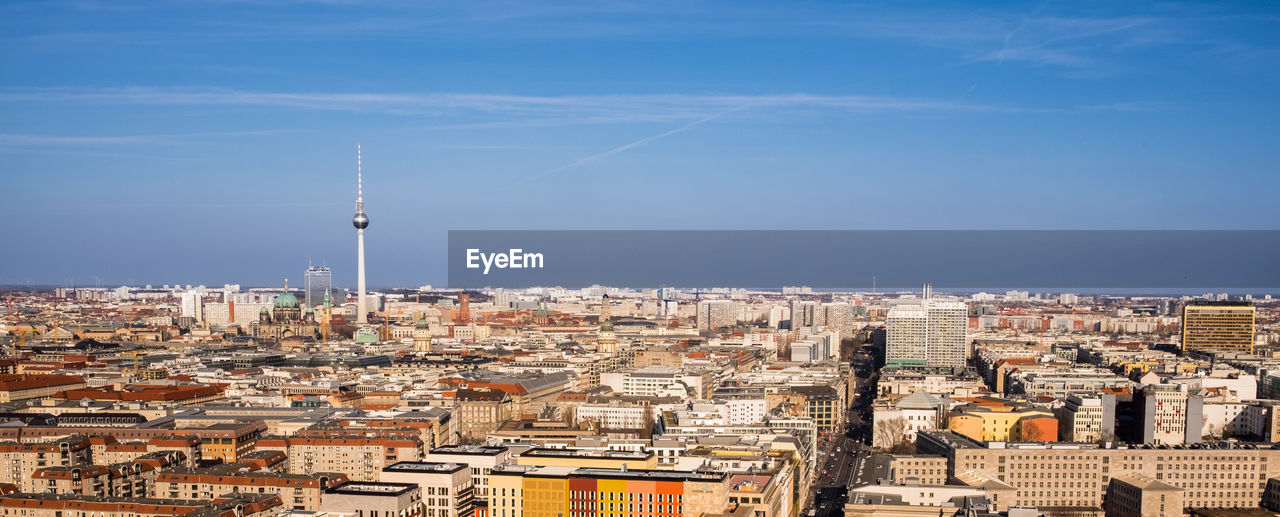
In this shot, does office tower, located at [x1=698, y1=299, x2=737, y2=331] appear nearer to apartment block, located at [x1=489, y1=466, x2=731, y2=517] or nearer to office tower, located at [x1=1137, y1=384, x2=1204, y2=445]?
office tower, located at [x1=1137, y1=384, x2=1204, y2=445]

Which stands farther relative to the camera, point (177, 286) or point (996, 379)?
point (177, 286)

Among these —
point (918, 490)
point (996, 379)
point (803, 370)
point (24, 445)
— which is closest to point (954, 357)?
point (996, 379)

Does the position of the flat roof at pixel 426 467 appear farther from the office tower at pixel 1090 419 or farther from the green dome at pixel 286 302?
the green dome at pixel 286 302

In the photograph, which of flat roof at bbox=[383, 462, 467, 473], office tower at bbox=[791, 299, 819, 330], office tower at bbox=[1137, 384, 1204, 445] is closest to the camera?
flat roof at bbox=[383, 462, 467, 473]

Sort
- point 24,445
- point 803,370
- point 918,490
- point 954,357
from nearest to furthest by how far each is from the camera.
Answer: point 918,490, point 24,445, point 803,370, point 954,357

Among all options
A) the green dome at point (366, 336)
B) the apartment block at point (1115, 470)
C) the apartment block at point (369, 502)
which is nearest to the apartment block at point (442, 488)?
the apartment block at point (369, 502)

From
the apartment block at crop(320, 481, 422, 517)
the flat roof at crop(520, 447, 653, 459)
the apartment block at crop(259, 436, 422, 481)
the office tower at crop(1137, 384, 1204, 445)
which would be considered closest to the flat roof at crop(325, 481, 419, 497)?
the apartment block at crop(320, 481, 422, 517)

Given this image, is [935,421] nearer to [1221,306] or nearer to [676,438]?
[676,438]

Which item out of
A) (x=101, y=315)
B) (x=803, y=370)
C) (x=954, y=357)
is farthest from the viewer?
(x=101, y=315)
